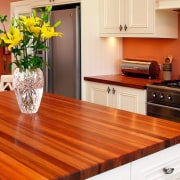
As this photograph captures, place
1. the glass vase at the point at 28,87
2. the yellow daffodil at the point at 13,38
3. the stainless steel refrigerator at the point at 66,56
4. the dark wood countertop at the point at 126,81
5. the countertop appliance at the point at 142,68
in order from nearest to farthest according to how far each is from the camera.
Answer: the yellow daffodil at the point at 13,38, the glass vase at the point at 28,87, the dark wood countertop at the point at 126,81, the countertop appliance at the point at 142,68, the stainless steel refrigerator at the point at 66,56

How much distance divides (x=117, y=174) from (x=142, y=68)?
8.47 feet

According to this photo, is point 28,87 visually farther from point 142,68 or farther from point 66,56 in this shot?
point 66,56

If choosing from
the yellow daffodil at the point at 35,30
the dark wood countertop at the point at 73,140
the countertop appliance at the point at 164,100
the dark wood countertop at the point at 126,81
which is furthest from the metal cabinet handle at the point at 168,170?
the dark wood countertop at the point at 126,81

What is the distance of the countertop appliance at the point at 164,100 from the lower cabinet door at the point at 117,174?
5.82ft

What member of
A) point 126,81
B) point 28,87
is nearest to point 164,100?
point 126,81

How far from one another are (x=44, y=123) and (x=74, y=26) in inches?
93.0

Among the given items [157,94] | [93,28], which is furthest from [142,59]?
[157,94]

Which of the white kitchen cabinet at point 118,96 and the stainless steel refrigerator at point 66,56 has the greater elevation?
the stainless steel refrigerator at point 66,56

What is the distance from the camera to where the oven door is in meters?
3.03

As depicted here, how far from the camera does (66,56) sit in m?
4.11

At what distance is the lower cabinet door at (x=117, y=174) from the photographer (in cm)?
126

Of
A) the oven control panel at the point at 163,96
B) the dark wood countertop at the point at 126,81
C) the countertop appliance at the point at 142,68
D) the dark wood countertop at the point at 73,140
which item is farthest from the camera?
the countertop appliance at the point at 142,68

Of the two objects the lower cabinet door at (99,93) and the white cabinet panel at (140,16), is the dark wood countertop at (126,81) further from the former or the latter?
the white cabinet panel at (140,16)

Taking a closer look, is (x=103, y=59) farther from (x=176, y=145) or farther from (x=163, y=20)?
(x=176, y=145)
